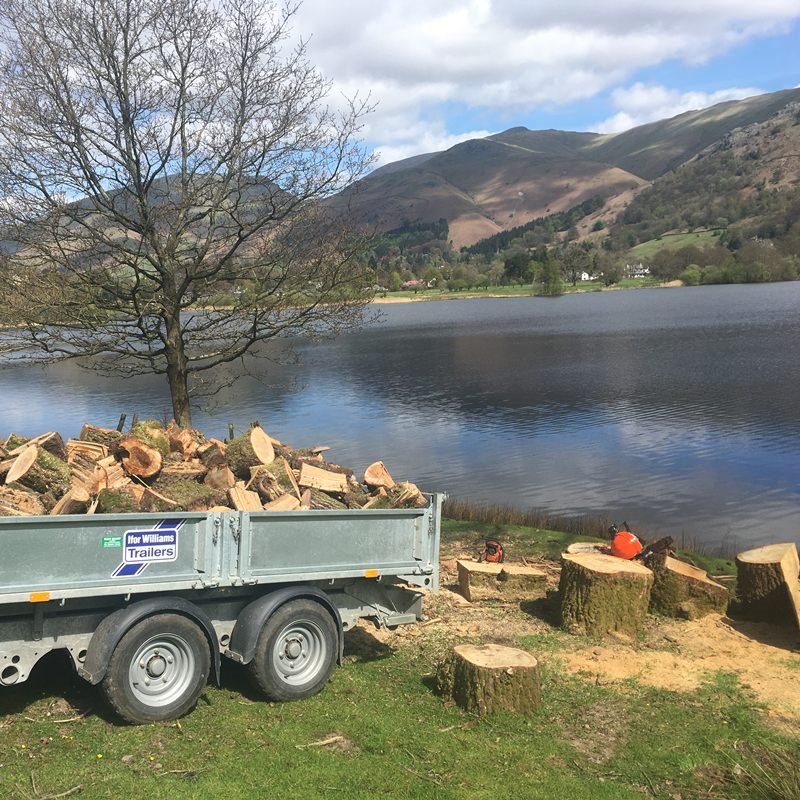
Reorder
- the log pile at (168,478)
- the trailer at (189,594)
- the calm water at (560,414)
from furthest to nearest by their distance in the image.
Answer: the calm water at (560,414), the log pile at (168,478), the trailer at (189,594)

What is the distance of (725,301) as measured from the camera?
304 feet

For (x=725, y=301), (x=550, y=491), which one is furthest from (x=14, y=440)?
(x=725, y=301)

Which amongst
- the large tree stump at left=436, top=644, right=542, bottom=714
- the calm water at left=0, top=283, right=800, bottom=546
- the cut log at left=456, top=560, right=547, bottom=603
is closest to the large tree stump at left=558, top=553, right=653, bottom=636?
the cut log at left=456, top=560, right=547, bottom=603

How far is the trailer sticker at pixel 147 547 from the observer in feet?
19.2

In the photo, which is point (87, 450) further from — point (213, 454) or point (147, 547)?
point (147, 547)

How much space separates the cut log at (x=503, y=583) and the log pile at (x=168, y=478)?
1.53 meters

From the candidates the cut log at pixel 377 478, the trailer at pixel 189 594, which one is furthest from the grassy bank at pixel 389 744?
the cut log at pixel 377 478

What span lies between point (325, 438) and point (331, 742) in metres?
22.2

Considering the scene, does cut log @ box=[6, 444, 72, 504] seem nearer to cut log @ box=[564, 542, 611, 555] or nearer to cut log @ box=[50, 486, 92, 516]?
cut log @ box=[50, 486, 92, 516]

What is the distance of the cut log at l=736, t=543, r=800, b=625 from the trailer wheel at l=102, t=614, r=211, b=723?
6.70 metres

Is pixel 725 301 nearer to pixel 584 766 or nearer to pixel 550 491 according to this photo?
pixel 550 491

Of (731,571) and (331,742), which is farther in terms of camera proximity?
(731,571)

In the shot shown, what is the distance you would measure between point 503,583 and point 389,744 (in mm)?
4807

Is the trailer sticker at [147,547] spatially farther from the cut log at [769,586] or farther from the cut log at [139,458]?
the cut log at [769,586]
